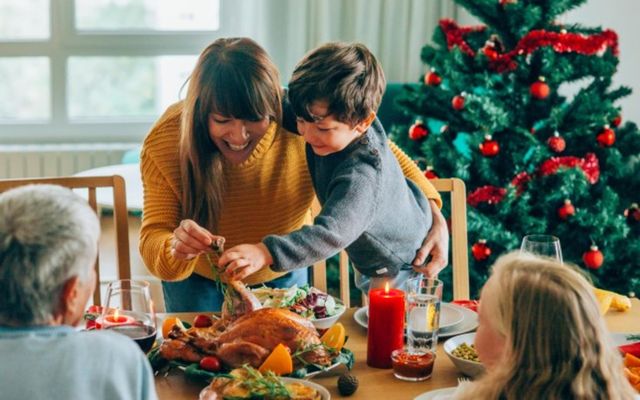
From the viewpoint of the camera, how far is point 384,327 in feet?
5.58

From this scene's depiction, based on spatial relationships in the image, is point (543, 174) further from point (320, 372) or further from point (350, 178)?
point (320, 372)

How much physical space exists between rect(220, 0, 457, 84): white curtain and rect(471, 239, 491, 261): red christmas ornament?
2.09m

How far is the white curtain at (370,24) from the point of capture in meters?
5.17

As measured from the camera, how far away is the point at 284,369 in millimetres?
1573

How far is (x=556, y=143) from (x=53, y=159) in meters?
3.21

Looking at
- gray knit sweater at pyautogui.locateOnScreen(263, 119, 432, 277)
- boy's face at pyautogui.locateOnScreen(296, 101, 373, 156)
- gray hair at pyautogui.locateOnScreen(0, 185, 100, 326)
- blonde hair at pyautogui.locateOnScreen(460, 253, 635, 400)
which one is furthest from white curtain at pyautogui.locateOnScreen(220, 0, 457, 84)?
gray hair at pyautogui.locateOnScreen(0, 185, 100, 326)

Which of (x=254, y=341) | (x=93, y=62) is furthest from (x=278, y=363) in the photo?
(x=93, y=62)

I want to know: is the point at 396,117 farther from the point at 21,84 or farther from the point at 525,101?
the point at 21,84

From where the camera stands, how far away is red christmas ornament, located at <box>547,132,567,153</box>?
3191mm

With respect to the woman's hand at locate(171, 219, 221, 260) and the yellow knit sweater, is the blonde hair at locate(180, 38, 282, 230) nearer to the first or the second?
the yellow knit sweater

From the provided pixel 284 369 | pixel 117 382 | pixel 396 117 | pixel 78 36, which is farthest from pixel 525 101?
pixel 78 36

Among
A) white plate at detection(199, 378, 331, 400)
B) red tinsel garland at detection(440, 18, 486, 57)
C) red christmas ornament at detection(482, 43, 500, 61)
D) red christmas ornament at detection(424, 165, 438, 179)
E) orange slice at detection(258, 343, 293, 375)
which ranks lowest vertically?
white plate at detection(199, 378, 331, 400)

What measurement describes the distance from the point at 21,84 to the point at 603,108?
359cm

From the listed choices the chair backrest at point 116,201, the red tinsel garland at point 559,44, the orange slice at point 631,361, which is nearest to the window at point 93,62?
the red tinsel garland at point 559,44
